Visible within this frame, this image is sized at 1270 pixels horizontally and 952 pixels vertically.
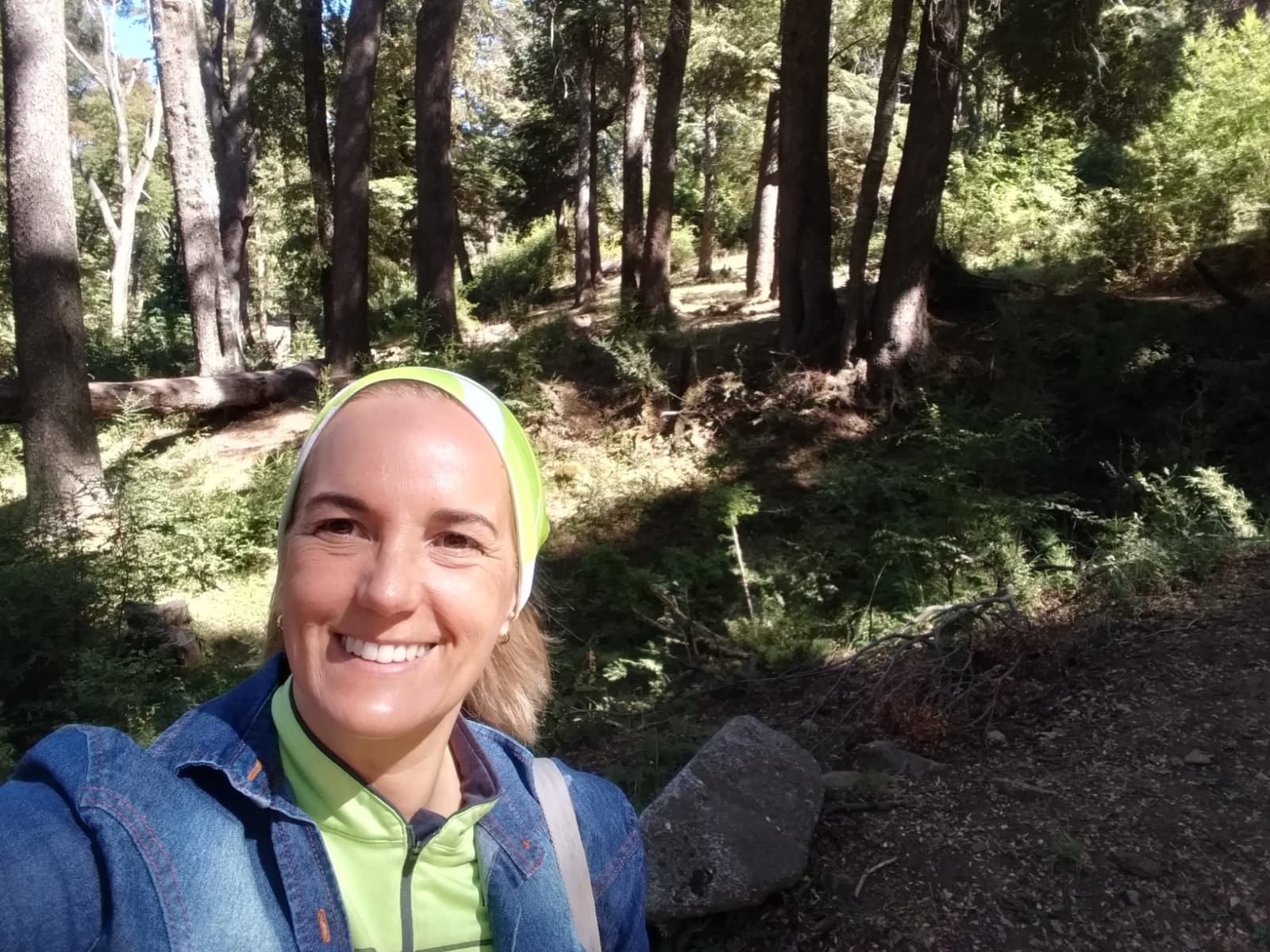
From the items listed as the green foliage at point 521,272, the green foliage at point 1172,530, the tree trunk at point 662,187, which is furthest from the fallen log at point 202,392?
the green foliage at point 521,272

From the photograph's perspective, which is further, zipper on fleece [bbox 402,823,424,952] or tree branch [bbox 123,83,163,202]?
tree branch [bbox 123,83,163,202]

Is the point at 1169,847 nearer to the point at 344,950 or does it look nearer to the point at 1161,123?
the point at 344,950

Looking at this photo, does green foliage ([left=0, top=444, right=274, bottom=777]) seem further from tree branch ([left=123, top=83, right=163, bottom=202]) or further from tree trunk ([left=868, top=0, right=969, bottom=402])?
tree branch ([left=123, top=83, right=163, bottom=202])

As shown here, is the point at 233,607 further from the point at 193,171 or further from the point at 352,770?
the point at 193,171

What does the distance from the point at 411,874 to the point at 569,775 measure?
0.40 meters

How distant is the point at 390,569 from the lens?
4.00ft

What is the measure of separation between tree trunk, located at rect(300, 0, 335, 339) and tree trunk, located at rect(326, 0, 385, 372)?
93.3 inches

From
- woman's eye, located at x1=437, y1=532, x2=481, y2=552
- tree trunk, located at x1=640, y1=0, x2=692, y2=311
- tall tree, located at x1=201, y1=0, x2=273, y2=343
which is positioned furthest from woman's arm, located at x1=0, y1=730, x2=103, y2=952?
tall tree, located at x1=201, y1=0, x2=273, y2=343

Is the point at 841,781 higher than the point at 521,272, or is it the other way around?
the point at 521,272

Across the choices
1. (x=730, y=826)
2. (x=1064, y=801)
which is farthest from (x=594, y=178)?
(x=730, y=826)

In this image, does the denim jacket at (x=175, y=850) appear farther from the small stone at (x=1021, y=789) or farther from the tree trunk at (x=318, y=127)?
the tree trunk at (x=318, y=127)

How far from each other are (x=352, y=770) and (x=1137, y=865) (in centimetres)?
380

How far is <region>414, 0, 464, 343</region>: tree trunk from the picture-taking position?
42.0 ft

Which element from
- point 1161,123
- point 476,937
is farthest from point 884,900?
point 1161,123
